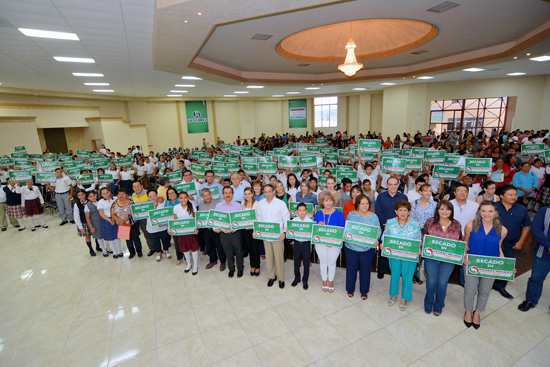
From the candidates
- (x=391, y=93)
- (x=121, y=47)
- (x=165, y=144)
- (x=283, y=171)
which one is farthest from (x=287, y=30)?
(x=165, y=144)

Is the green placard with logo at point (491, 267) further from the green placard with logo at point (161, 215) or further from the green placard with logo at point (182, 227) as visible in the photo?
the green placard with logo at point (161, 215)

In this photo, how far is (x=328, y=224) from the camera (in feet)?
13.9

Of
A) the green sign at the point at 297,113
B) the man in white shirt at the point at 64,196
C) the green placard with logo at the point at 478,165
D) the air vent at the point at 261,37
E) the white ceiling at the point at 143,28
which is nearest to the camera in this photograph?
the white ceiling at the point at 143,28

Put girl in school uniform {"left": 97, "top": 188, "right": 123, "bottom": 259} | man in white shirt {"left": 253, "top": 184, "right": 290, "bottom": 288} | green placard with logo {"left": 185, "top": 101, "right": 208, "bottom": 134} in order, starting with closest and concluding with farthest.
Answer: man in white shirt {"left": 253, "top": 184, "right": 290, "bottom": 288}
girl in school uniform {"left": 97, "top": 188, "right": 123, "bottom": 259}
green placard with logo {"left": 185, "top": 101, "right": 208, "bottom": 134}

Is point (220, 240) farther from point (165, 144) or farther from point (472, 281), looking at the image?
point (165, 144)

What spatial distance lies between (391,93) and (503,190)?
18086 millimetres

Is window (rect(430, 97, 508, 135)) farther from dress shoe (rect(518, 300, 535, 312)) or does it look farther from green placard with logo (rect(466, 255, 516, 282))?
green placard with logo (rect(466, 255, 516, 282))

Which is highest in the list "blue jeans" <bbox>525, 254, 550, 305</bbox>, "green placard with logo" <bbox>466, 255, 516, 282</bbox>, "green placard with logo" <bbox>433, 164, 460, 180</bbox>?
"green placard with logo" <bbox>433, 164, 460, 180</bbox>

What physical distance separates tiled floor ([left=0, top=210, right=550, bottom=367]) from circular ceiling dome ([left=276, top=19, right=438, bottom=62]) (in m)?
6.82

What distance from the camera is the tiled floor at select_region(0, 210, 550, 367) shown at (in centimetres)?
335

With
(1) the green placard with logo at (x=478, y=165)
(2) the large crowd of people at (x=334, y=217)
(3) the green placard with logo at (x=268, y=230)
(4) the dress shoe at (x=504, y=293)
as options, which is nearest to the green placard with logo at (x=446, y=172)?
(2) the large crowd of people at (x=334, y=217)

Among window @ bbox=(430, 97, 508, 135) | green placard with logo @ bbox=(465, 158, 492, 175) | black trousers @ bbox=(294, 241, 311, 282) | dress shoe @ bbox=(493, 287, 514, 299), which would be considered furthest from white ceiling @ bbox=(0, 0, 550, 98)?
window @ bbox=(430, 97, 508, 135)

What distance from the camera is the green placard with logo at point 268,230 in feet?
14.4

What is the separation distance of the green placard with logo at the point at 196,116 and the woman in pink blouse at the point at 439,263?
74.1ft
